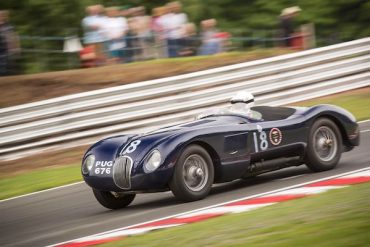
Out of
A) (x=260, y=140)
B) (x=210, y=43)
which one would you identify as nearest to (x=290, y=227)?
(x=260, y=140)

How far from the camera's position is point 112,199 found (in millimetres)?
9617

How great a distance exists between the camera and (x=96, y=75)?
55.0ft

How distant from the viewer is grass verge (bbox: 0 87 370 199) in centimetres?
1220

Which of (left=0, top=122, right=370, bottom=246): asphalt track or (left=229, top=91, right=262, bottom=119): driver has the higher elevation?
(left=229, top=91, right=262, bottom=119): driver

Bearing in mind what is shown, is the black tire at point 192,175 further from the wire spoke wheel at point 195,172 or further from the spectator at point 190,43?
the spectator at point 190,43

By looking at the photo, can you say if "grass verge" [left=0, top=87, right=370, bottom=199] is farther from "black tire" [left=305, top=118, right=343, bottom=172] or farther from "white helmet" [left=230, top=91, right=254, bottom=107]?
"black tire" [left=305, top=118, right=343, bottom=172]

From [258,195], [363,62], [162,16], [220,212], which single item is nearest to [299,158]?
[258,195]

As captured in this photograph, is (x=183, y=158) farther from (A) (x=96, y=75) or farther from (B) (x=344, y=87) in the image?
(B) (x=344, y=87)

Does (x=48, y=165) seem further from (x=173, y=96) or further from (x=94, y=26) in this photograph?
(x=94, y=26)

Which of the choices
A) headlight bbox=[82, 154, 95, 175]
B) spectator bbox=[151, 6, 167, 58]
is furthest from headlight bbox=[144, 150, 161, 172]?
spectator bbox=[151, 6, 167, 58]

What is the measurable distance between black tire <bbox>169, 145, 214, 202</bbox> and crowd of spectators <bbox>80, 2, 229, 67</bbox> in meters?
7.49

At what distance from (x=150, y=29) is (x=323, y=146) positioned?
23.6 feet

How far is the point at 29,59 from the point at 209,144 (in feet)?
33.2

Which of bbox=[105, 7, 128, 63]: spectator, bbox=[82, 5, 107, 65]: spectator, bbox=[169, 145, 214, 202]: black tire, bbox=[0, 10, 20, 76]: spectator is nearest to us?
bbox=[169, 145, 214, 202]: black tire
